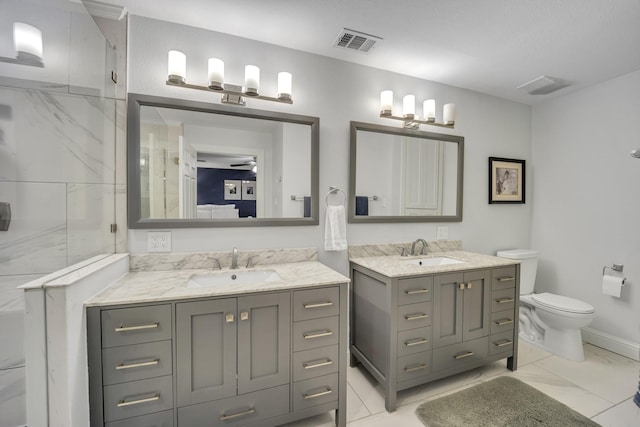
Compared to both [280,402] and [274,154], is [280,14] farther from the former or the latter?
[280,402]

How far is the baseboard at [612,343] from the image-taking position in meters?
2.20

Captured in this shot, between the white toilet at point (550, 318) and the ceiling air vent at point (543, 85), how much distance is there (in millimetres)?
1567

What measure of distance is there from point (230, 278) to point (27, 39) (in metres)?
1.47

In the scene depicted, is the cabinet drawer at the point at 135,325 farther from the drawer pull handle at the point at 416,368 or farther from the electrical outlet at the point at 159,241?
the drawer pull handle at the point at 416,368

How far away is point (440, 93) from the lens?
245 cm

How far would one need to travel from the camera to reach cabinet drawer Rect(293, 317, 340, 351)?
4.56 feet

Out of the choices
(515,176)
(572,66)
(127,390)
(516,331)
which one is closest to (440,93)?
(572,66)

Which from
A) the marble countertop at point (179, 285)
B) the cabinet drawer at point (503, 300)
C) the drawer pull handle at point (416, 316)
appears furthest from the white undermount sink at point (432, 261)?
the marble countertop at point (179, 285)

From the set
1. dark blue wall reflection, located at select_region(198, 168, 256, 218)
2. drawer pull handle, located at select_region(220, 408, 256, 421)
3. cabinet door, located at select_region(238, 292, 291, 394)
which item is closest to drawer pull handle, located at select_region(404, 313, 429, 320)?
cabinet door, located at select_region(238, 292, 291, 394)

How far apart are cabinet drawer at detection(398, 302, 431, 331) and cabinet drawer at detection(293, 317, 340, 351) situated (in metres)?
0.43

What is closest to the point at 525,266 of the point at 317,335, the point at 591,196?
the point at 591,196

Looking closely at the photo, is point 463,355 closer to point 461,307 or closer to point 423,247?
point 461,307

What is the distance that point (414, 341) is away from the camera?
1.67m

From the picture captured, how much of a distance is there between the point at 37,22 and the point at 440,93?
8.83 feet
